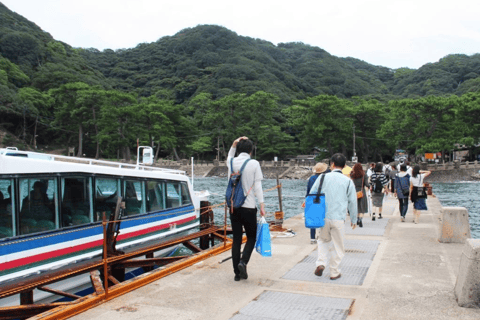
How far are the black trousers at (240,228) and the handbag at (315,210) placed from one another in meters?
0.74

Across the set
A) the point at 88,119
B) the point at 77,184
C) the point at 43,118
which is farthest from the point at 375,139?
the point at 77,184

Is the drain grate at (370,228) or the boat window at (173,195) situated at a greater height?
the boat window at (173,195)

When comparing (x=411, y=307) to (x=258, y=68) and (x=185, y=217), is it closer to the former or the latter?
(x=185, y=217)

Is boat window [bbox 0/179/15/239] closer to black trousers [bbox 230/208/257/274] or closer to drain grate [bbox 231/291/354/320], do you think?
black trousers [bbox 230/208/257/274]

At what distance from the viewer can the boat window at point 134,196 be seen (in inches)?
409

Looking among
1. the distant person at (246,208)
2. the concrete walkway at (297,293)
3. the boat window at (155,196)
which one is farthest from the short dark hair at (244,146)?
the boat window at (155,196)

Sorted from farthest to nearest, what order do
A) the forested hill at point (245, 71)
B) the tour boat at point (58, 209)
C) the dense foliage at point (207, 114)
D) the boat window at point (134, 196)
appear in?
the forested hill at point (245, 71) → the dense foliage at point (207, 114) → the boat window at point (134, 196) → the tour boat at point (58, 209)

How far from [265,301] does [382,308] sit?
1.31 m

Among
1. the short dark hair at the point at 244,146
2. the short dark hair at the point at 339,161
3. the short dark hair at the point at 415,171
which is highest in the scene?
the short dark hair at the point at 244,146

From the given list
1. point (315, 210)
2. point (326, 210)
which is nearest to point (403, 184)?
point (326, 210)

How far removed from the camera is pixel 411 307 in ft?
16.6

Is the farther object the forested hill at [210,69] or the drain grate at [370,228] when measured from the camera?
the forested hill at [210,69]

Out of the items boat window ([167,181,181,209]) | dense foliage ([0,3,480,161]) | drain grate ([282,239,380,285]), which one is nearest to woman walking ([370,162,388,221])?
drain grate ([282,239,380,285])

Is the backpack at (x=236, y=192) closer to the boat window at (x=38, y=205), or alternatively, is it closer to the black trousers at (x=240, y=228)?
the black trousers at (x=240, y=228)
